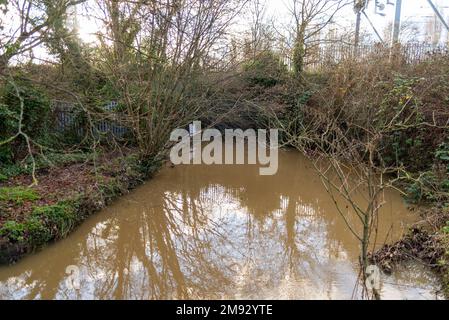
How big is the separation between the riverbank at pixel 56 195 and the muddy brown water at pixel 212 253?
8.1 inches

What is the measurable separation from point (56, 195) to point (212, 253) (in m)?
2.91

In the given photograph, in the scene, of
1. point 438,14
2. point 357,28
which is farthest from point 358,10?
point 438,14

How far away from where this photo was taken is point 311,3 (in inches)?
524

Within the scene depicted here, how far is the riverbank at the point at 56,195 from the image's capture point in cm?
519

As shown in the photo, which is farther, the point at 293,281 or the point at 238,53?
the point at 238,53

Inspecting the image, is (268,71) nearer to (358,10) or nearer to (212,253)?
(358,10)

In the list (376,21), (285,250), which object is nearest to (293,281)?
(285,250)

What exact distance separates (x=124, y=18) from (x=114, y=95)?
240 cm

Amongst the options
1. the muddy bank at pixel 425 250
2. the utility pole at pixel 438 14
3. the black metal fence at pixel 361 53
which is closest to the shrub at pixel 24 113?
the muddy bank at pixel 425 250

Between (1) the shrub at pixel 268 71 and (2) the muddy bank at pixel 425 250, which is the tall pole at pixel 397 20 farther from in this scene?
(2) the muddy bank at pixel 425 250

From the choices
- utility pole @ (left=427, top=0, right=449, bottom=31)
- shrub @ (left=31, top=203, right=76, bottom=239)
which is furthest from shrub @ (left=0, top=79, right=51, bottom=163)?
utility pole @ (left=427, top=0, right=449, bottom=31)
